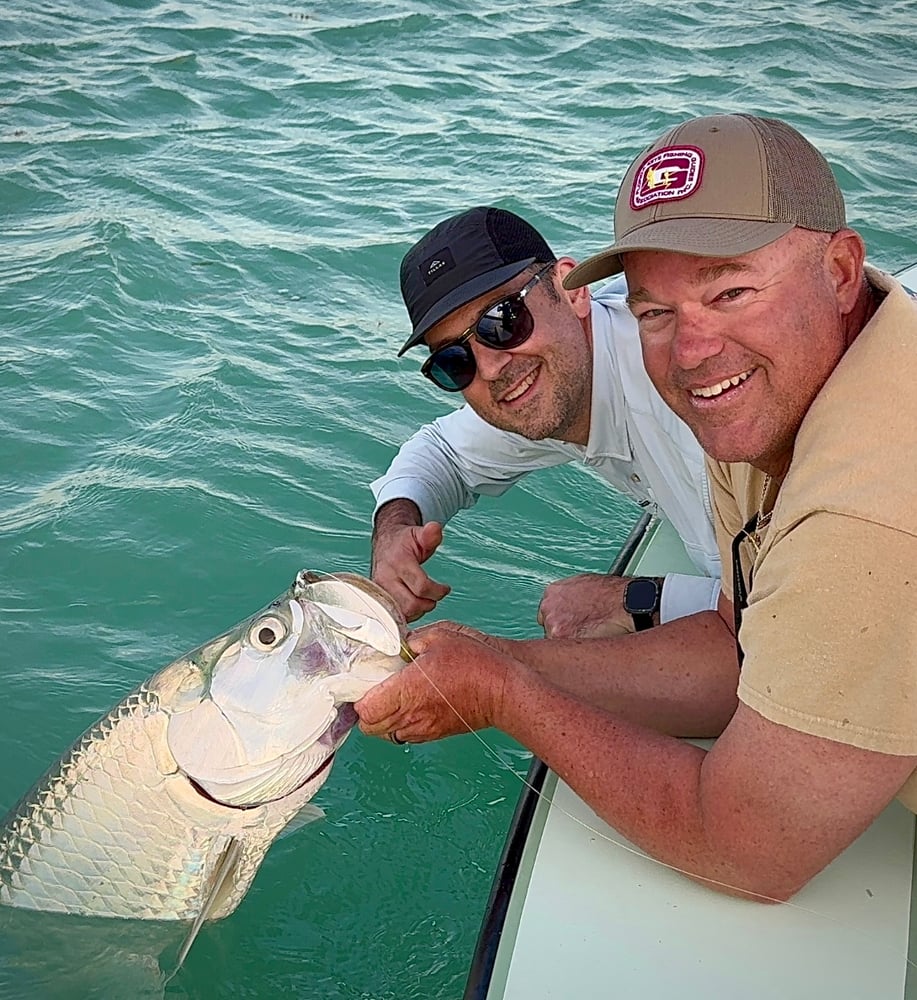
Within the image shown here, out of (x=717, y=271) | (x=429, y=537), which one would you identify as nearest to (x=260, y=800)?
(x=429, y=537)

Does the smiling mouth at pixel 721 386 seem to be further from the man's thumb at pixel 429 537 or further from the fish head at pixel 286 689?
the man's thumb at pixel 429 537

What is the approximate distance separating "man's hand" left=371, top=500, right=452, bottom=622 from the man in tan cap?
0.79 m

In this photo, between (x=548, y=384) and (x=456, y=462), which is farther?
(x=456, y=462)

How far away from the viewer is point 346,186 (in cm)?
786

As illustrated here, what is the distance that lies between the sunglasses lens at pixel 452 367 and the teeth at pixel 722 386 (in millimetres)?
1222

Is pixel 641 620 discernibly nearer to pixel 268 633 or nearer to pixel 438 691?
pixel 438 691

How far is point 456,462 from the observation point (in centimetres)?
391

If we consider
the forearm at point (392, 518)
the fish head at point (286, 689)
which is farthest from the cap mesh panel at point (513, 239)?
the fish head at point (286, 689)

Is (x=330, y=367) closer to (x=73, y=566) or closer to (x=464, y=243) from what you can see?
(x=73, y=566)

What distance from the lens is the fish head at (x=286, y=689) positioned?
2.34 metres

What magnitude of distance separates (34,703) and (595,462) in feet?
6.38

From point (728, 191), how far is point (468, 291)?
4.00ft

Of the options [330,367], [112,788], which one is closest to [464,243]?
[112,788]

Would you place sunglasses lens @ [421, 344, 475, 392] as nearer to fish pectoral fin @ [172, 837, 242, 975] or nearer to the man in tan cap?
the man in tan cap
